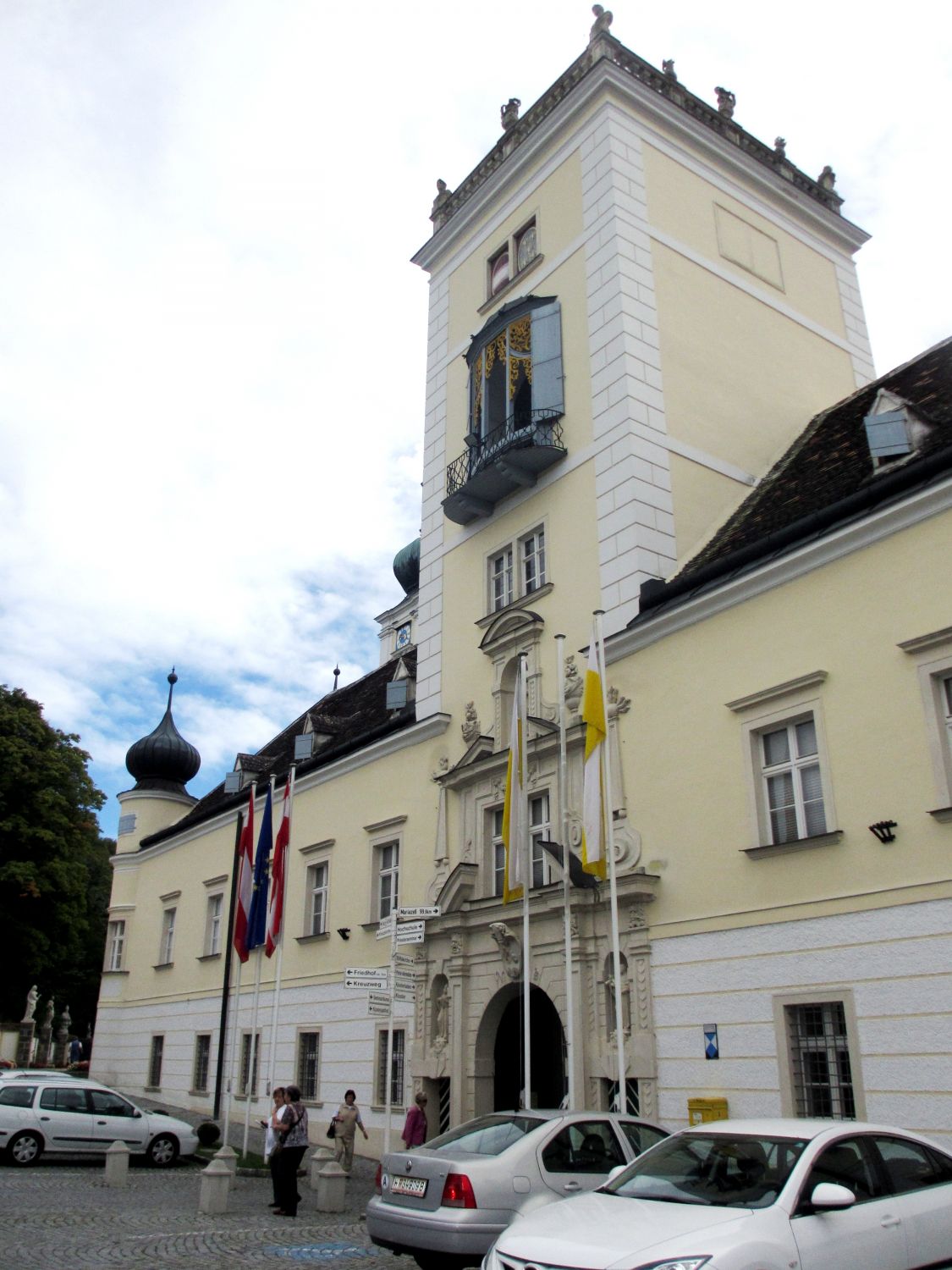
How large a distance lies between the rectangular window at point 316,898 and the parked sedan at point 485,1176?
14265 mm

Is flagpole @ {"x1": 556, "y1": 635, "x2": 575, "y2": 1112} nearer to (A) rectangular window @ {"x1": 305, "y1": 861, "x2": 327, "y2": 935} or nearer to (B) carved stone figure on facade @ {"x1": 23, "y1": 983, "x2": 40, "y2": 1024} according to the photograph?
(A) rectangular window @ {"x1": 305, "y1": 861, "x2": 327, "y2": 935}

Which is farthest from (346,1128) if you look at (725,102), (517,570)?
(725,102)

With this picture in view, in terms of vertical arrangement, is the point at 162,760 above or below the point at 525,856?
above

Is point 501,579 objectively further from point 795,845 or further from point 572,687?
point 795,845

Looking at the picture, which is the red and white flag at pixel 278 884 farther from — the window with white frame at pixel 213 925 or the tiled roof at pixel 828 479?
the tiled roof at pixel 828 479

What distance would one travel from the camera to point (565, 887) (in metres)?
16.0

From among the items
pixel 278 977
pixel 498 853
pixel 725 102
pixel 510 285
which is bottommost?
pixel 278 977

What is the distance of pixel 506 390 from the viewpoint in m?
22.6

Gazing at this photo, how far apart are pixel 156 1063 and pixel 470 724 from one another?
16572 millimetres

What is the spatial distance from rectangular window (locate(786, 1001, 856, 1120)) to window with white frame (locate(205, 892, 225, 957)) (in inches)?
743

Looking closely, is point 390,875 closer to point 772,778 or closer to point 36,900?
point 772,778

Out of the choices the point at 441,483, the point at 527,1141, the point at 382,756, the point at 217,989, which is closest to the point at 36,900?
the point at 217,989

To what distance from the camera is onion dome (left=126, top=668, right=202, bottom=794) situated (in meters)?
37.5

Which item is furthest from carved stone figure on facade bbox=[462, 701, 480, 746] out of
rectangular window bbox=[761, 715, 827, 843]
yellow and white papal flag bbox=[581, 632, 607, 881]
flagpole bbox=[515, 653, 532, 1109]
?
rectangular window bbox=[761, 715, 827, 843]
